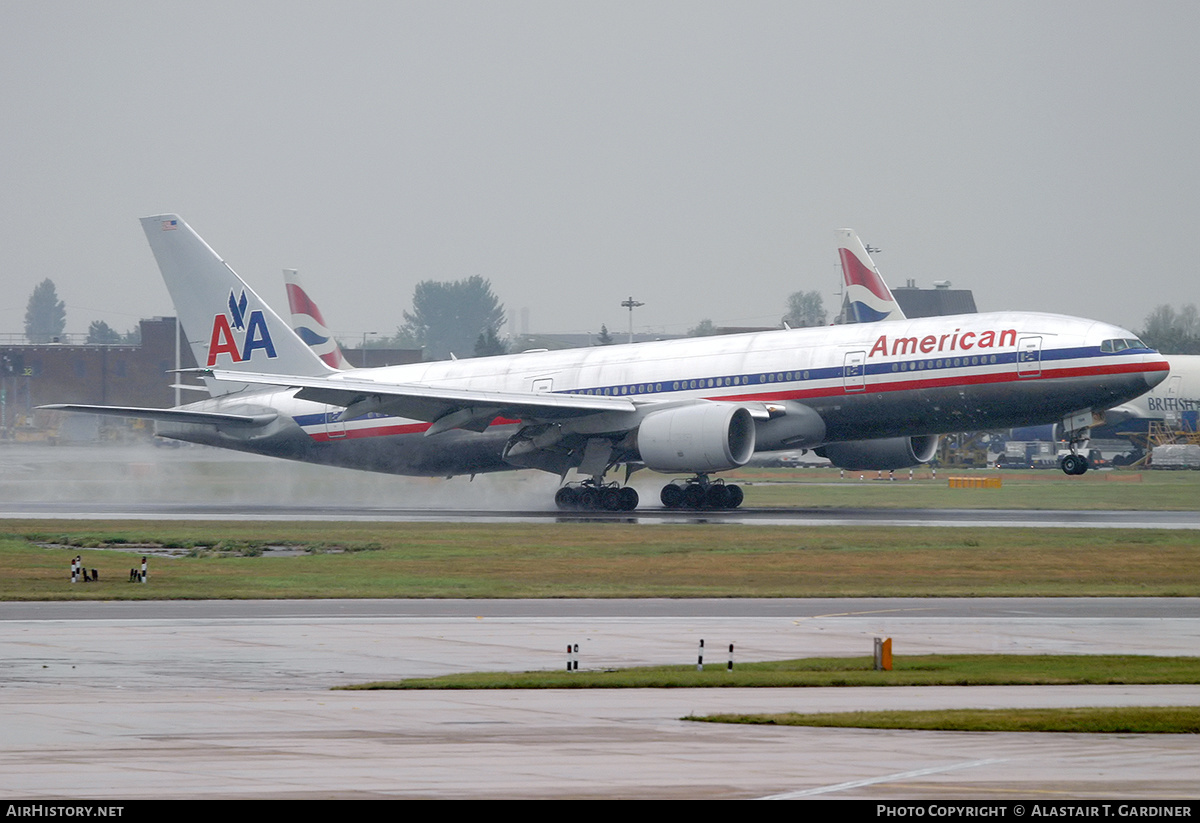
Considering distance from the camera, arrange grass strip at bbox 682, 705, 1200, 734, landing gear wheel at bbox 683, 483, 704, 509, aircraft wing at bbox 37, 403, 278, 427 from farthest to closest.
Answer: aircraft wing at bbox 37, 403, 278, 427
landing gear wheel at bbox 683, 483, 704, 509
grass strip at bbox 682, 705, 1200, 734

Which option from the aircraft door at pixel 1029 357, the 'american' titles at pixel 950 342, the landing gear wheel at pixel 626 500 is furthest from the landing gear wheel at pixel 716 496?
the aircraft door at pixel 1029 357

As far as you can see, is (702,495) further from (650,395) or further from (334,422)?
(334,422)

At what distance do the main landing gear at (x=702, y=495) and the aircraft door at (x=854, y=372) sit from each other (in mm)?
5973

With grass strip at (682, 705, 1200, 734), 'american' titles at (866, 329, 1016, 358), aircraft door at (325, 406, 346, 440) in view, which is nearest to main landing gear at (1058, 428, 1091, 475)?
'american' titles at (866, 329, 1016, 358)

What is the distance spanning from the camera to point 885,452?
49.3 meters

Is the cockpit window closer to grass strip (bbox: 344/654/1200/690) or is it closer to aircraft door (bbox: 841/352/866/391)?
aircraft door (bbox: 841/352/866/391)

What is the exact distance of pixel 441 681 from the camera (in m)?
16.8

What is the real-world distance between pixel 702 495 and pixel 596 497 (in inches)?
137

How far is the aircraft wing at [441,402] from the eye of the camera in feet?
149

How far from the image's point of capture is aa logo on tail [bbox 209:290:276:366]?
53.3 metres

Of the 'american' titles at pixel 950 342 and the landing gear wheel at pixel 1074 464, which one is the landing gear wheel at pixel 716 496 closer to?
the 'american' titles at pixel 950 342

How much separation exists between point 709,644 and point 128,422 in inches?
4074

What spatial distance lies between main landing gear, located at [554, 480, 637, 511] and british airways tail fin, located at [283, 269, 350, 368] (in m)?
19.8
